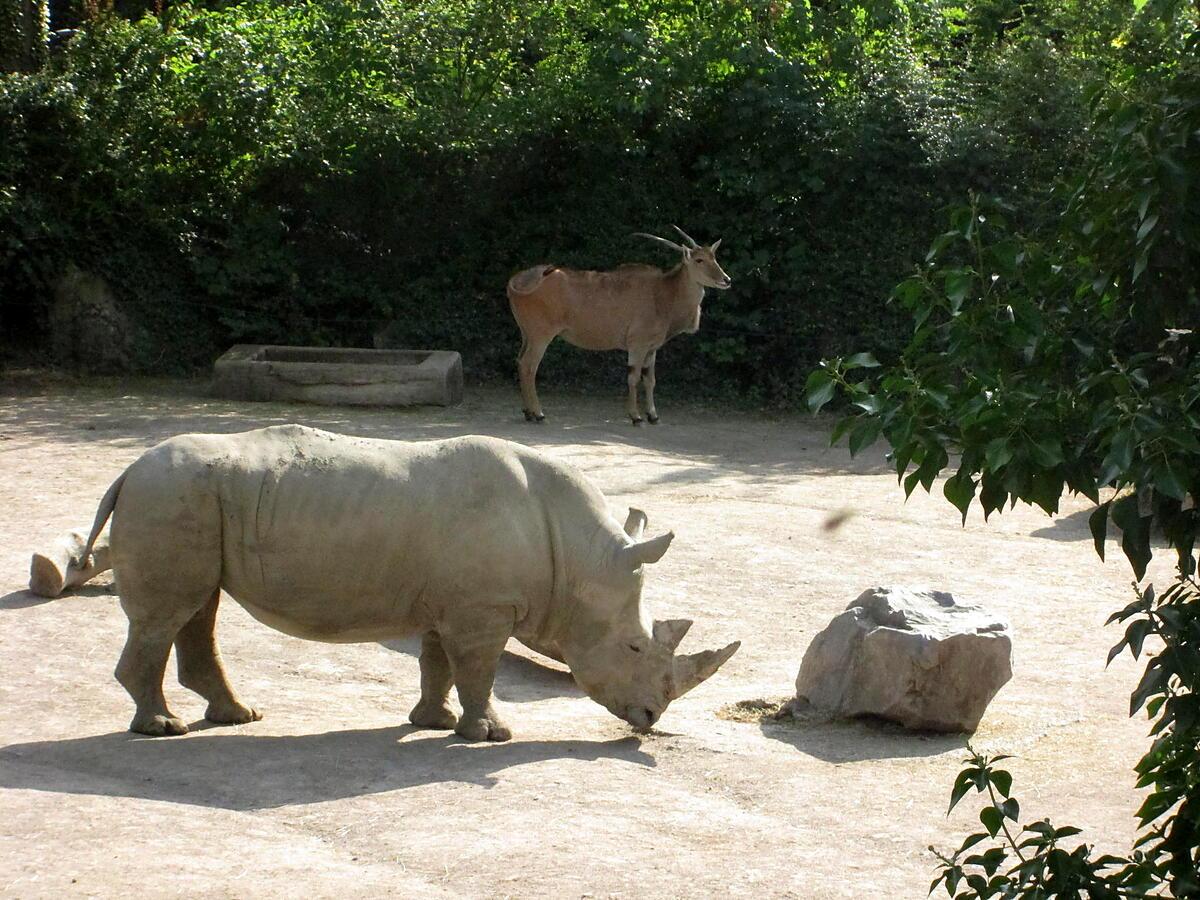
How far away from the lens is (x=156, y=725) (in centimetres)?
576

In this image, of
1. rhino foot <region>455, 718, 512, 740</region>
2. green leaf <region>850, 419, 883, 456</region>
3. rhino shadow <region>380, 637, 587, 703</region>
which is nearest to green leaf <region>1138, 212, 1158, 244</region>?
green leaf <region>850, 419, 883, 456</region>

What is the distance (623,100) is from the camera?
17.1m

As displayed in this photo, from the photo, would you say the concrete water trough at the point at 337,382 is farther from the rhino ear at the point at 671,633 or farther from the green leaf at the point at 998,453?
the green leaf at the point at 998,453

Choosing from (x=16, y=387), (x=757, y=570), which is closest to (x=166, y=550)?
(x=757, y=570)

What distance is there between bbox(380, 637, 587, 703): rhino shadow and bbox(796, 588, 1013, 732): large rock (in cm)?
113

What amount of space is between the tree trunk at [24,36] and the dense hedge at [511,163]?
370mm

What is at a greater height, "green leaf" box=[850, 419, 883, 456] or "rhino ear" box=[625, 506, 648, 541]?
"green leaf" box=[850, 419, 883, 456]

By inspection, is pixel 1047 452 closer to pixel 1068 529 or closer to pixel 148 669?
pixel 148 669

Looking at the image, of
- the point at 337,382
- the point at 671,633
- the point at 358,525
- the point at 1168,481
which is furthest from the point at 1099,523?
the point at 337,382

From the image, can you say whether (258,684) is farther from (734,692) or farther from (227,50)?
(227,50)

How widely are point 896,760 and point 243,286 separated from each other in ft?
41.2

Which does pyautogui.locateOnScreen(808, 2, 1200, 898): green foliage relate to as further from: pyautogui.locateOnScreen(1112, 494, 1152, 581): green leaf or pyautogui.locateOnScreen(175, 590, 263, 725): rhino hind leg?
pyautogui.locateOnScreen(175, 590, 263, 725): rhino hind leg

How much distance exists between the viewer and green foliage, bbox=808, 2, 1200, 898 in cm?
265

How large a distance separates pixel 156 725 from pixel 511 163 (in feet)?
41.6
